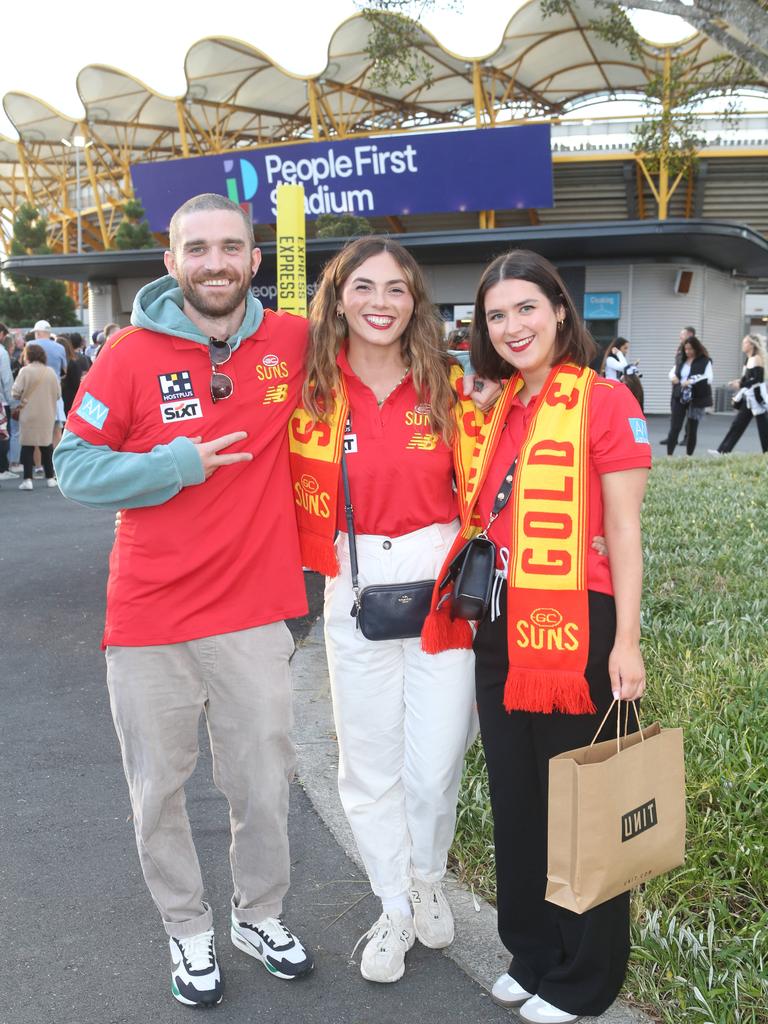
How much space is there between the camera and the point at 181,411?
271 centimetres

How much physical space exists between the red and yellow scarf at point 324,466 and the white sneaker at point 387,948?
3.64ft

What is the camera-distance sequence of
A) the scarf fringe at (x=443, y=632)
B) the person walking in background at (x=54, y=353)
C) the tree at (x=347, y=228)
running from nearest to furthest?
the scarf fringe at (x=443, y=632) < the person walking in background at (x=54, y=353) < the tree at (x=347, y=228)

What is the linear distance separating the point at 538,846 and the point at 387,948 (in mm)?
613

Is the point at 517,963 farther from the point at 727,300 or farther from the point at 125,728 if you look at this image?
the point at 727,300

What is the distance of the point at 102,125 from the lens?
153 ft

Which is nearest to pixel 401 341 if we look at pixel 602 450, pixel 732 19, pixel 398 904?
pixel 602 450

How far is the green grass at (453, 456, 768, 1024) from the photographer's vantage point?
8.57ft

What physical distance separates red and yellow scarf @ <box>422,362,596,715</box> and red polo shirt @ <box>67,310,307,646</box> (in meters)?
0.74

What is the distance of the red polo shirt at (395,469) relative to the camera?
2844 millimetres

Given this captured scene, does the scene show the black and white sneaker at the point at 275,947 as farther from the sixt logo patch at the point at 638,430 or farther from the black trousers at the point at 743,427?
the black trousers at the point at 743,427

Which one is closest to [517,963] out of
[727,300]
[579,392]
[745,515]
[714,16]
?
[579,392]

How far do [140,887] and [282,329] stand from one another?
2053 millimetres

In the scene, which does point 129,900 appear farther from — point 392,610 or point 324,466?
point 324,466

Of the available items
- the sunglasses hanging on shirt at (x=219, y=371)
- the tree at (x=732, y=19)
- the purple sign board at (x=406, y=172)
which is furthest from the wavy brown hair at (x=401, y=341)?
the purple sign board at (x=406, y=172)
